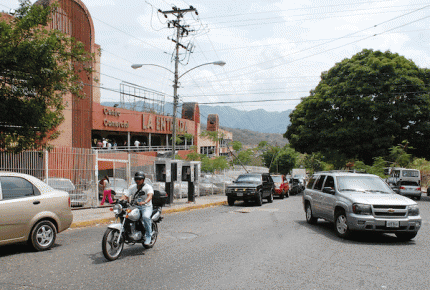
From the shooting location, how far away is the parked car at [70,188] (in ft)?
46.2

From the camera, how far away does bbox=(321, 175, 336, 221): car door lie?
34.3 ft

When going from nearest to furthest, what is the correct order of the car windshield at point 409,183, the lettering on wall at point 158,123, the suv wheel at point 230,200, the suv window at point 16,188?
the suv window at point 16,188
the suv wheel at point 230,200
the car windshield at point 409,183
the lettering on wall at point 158,123

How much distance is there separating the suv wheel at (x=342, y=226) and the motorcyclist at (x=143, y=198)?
490cm

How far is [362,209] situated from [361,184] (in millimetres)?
1651

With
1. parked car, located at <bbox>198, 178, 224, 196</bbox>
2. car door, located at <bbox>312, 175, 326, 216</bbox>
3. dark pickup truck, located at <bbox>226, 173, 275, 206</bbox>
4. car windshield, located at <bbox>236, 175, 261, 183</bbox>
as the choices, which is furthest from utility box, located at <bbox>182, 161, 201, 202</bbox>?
car door, located at <bbox>312, 175, 326, 216</bbox>

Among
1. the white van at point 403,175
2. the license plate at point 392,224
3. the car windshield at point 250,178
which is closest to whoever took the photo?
the license plate at point 392,224

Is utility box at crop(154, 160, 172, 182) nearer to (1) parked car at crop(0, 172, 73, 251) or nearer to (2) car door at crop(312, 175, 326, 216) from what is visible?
(2) car door at crop(312, 175, 326, 216)

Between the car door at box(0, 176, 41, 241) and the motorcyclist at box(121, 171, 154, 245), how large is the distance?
1891 mm

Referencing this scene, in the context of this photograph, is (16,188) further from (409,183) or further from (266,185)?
(409,183)

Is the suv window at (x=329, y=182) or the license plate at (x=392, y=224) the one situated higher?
the suv window at (x=329, y=182)

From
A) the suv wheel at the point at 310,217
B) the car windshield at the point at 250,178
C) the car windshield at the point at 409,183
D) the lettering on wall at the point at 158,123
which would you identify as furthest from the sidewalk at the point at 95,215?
the lettering on wall at the point at 158,123

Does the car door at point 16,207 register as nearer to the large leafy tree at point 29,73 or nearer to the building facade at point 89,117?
the large leafy tree at point 29,73

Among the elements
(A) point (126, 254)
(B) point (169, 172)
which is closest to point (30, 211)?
(A) point (126, 254)

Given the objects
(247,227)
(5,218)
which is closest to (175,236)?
(247,227)
